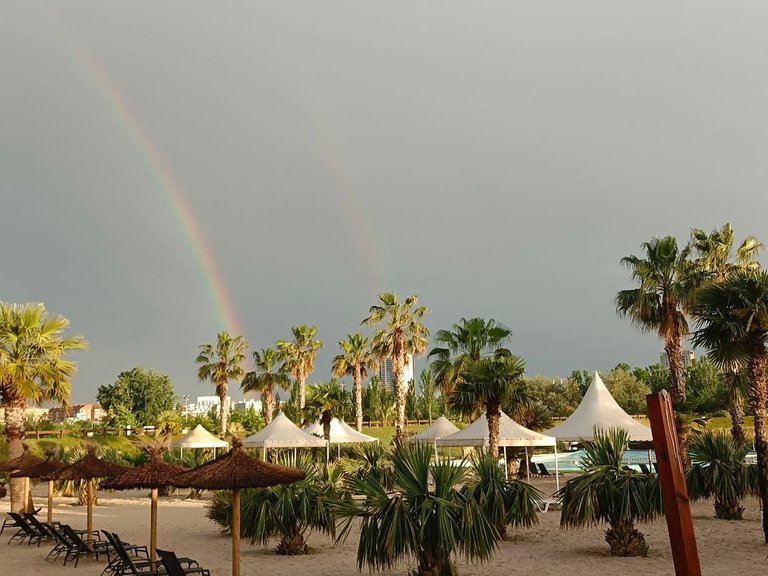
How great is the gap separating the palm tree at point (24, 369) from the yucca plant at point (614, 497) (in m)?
17.7

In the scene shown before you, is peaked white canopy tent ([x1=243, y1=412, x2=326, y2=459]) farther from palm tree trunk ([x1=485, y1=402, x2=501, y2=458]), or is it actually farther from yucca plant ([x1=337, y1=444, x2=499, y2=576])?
yucca plant ([x1=337, y1=444, x2=499, y2=576])

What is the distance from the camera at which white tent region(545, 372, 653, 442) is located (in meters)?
22.4

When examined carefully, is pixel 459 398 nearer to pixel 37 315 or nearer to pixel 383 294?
pixel 37 315

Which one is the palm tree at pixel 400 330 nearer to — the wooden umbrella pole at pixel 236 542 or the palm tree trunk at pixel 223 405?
the palm tree trunk at pixel 223 405

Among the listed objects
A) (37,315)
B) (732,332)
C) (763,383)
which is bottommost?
(763,383)

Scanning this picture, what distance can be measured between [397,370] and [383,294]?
191 inches

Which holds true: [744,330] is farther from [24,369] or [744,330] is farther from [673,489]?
[24,369]

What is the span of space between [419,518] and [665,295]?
2067cm

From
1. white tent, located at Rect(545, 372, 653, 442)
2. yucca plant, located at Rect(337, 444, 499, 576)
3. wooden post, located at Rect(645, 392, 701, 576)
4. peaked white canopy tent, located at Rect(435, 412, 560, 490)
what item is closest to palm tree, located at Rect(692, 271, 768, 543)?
white tent, located at Rect(545, 372, 653, 442)

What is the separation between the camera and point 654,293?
28688 mm

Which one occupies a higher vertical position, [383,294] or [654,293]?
[383,294]

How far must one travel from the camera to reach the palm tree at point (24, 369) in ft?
78.3

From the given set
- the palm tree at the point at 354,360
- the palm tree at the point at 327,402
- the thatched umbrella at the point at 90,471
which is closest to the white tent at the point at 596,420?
the thatched umbrella at the point at 90,471

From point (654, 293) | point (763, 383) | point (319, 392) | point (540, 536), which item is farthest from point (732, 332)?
point (319, 392)
